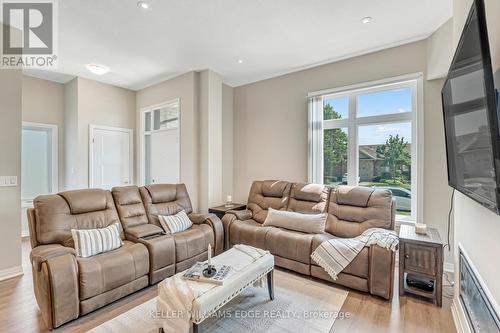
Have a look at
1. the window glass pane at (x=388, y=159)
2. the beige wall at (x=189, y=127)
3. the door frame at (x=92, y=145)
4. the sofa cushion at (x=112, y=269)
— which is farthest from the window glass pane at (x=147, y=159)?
the window glass pane at (x=388, y=159)

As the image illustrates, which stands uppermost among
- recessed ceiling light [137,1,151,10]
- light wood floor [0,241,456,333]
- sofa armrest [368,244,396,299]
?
recessed ceiling light [137,1,151,10]

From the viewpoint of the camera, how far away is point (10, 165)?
2912 mm

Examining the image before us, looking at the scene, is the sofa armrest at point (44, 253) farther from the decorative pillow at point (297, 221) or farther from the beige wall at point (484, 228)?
the beige wall at point (484, 228)

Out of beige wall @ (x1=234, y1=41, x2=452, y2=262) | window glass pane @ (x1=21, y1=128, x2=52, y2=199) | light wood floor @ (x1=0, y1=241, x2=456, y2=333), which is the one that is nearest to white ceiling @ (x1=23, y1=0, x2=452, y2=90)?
beige wall @ (x1=234, y1=41, x2=452, y2=262)

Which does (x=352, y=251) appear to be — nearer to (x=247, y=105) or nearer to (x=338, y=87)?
(x=338, y=87)

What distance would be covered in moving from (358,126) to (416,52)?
1120mm

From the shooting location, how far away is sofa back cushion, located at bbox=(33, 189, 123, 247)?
7.70 feet

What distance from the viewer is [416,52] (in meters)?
3.10

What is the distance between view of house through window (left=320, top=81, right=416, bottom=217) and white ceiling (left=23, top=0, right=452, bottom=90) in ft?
2.14

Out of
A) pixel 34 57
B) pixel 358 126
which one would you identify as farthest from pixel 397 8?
pixel 34 57

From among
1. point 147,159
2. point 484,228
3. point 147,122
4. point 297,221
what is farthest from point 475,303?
point 147,122

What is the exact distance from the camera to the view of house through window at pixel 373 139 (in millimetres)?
3246

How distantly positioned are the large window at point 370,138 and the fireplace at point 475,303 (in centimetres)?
135

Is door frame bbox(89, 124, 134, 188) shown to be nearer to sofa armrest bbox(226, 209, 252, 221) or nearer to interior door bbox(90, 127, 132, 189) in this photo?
interior door bbox(90, 127, 132, 189)
